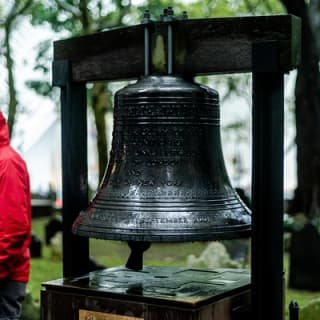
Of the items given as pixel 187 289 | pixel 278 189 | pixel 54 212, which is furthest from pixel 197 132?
pixel 54 212

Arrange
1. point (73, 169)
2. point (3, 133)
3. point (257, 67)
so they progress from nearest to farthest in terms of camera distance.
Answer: point (257, 67)
point (73, 169)
point (3, 133)

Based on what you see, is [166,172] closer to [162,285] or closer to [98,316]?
[162,285]

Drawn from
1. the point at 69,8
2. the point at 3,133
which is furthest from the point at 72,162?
the point at 69,8

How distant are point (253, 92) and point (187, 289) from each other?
1.05 m

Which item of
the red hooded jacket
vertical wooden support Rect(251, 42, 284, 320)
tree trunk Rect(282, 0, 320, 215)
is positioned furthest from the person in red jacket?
tree trunk Rect(282, 0, 320, 215)

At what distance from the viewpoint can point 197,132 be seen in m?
3.81

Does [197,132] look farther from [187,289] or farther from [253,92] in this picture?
[187,289]

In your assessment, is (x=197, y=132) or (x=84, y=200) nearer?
(x=197, y=132)

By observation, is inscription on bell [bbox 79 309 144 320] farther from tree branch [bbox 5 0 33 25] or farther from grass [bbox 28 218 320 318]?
tree branch [bbox 5 0 33 25]

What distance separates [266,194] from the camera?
356 cm

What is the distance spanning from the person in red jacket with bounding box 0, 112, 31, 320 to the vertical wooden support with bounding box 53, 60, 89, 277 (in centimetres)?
30

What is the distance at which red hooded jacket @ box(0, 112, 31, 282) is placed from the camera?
14.8ft

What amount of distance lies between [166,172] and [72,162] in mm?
894

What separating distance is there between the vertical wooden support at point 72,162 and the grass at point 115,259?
4.96 meters
